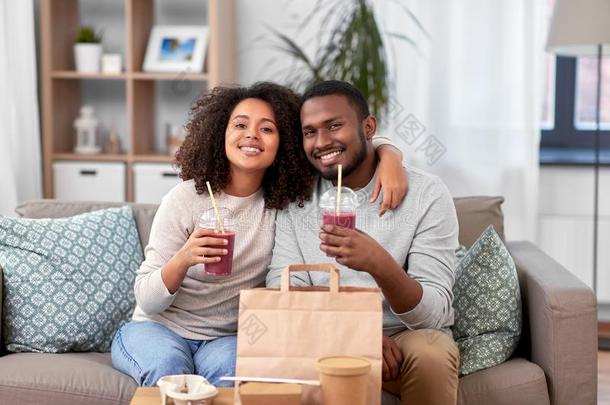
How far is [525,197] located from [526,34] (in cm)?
72

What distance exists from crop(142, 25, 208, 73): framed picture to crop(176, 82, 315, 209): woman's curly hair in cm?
173

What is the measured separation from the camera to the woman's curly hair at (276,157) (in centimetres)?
249

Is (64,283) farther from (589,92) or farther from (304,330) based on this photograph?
(589,92)

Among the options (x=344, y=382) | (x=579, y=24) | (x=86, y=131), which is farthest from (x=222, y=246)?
(x=86, y=131)

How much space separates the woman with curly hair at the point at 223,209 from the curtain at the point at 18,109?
1743 millimetres

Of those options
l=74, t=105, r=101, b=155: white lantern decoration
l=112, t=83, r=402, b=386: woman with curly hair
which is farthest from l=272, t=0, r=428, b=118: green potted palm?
l=112, t=83, r=402, b=386: woman with curly hair

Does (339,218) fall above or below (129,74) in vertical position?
below

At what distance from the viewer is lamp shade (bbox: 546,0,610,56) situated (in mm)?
3779

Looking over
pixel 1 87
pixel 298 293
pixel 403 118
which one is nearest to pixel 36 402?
pixel 298 293

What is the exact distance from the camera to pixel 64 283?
2.63 metres

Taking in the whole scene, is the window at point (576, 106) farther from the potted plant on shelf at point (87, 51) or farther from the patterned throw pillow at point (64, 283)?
the patterned throw pillow at point (64, 283)

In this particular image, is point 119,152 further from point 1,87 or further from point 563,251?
point 563,251

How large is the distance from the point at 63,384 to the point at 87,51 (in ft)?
7.35

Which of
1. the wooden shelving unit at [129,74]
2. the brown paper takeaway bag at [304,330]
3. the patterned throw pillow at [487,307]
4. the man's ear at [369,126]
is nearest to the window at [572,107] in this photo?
the wooden shelving unit at [129,74]
